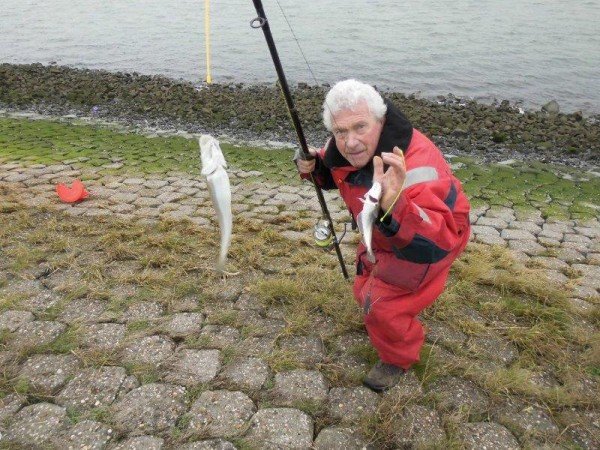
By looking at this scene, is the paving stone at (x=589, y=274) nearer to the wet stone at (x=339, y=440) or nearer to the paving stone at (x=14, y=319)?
the wet stone at (x=339, y=440)

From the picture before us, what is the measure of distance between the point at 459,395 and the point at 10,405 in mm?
2948

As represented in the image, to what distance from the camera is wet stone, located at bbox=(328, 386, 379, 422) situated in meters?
3.28

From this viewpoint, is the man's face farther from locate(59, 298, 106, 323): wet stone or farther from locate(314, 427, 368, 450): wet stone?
locate(59, 298, 106, 323): wet stone

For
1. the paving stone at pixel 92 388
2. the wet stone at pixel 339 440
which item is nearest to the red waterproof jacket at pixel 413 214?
the wet stone at pixel 339 440

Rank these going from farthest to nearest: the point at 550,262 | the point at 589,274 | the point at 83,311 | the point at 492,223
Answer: the point at 492,223 < the point at 550,262 < the point at 589,274 < the point at 83,311

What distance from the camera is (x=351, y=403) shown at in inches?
133

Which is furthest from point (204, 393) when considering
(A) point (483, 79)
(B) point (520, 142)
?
(A) point (483, 79)

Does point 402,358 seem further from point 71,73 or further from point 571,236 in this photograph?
point 71,73

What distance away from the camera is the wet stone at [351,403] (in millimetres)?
3281

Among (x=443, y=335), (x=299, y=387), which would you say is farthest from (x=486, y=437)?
(x=299, y=387)

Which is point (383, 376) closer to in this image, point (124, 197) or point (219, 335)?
point (219, 335)

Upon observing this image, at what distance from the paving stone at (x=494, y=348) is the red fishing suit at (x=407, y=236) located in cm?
60

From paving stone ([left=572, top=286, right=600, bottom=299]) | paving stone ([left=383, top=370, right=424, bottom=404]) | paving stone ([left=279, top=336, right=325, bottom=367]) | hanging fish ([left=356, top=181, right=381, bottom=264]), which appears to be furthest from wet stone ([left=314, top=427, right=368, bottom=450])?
paving stone ([left=572, top=286, right=600, bottom=299])

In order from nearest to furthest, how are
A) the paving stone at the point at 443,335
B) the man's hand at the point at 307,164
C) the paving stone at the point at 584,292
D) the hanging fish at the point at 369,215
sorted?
the hanging fish at the point at 369,215 < the paving stone at the point at 443,335 < the man's hand at the point at 307,164 < the paving stone at the point at 584,292
